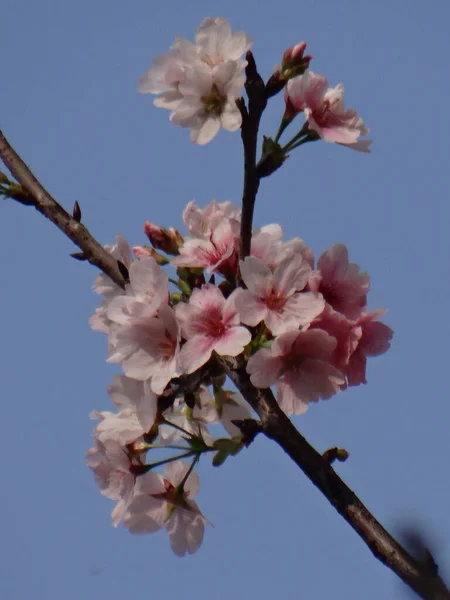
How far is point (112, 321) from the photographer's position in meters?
2.75

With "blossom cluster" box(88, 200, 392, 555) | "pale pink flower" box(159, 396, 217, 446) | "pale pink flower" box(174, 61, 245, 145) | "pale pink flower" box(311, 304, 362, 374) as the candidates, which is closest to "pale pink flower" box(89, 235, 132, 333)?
"blossom cluster" box(88, 200, 392, 555)

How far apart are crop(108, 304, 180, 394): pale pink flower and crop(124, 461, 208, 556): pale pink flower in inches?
19.8

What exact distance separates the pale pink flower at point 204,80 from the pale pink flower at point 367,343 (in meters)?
0.74

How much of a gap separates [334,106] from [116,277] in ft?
3.02

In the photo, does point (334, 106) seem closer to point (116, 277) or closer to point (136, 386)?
point (116, 277)

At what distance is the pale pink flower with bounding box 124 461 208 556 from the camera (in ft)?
9.11

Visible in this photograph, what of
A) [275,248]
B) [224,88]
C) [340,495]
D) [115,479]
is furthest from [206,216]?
[340,495]

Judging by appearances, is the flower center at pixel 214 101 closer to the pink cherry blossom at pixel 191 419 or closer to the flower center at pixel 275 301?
the flower center at pixel 275 301

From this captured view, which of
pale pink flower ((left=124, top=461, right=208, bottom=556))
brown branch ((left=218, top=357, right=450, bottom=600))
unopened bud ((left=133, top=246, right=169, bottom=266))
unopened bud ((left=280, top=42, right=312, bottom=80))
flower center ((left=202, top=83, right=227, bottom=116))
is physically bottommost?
brown branch ((left=218, top=357, right=450, bottom=600))

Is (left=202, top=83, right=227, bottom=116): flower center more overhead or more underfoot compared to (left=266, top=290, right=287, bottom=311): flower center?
more overhead

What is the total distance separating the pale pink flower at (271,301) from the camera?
235cm

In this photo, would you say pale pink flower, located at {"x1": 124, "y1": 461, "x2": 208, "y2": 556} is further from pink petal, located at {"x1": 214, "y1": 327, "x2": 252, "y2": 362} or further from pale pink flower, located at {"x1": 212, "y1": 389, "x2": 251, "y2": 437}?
pink petal, located at {"x1": 214, "y1": 327, "x2": 252, "y2": 362}

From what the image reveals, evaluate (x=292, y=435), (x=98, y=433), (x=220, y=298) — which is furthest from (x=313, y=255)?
(x=98, y=433)

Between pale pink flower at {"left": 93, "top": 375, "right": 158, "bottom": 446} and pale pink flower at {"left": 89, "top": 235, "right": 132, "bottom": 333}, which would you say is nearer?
pale pink flower at {"left": 93, "top": 375, "right": 158, "bottom": 446}
